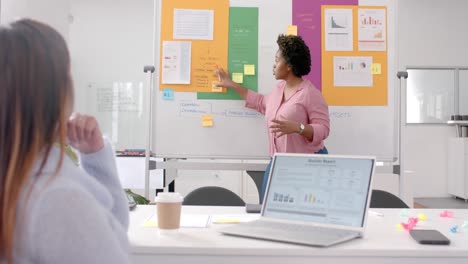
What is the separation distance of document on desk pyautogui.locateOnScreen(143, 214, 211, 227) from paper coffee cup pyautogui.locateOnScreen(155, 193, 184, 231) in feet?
0.37

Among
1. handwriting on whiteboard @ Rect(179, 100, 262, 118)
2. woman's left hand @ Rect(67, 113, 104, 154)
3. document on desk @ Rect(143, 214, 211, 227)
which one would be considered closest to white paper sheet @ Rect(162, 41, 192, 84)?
handwriting on whiteboard @ Rect(179, 100, 262, 118)

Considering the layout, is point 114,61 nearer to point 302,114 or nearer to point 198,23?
point 198,23

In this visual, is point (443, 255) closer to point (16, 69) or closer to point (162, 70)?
point (16, 69)

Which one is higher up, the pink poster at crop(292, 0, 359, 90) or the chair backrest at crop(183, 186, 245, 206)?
the pink poster at crop(292, 0, 359, 90)

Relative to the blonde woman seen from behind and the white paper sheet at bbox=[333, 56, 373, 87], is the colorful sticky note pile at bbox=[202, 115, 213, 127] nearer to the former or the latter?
the white paper sheet at bbox=[333, 56, 373, 87]

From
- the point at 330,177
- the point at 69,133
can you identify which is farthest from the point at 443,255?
the point at 69,133

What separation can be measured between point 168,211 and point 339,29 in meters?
2.20

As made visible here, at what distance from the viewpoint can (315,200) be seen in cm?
151

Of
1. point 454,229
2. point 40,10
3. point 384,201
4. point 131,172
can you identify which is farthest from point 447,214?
point 131,172

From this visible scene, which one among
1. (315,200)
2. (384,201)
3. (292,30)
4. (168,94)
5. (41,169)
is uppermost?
(292,30)

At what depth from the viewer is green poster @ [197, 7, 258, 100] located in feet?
10.4

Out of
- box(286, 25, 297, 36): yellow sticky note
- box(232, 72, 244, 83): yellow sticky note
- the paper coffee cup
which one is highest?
box(286, 25, 297, 36): yellow sticky note

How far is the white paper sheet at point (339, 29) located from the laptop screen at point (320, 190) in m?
1.80

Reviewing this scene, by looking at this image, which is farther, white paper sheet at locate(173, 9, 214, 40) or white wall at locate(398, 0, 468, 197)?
white wall at locate(398, 0, 468, 197)
